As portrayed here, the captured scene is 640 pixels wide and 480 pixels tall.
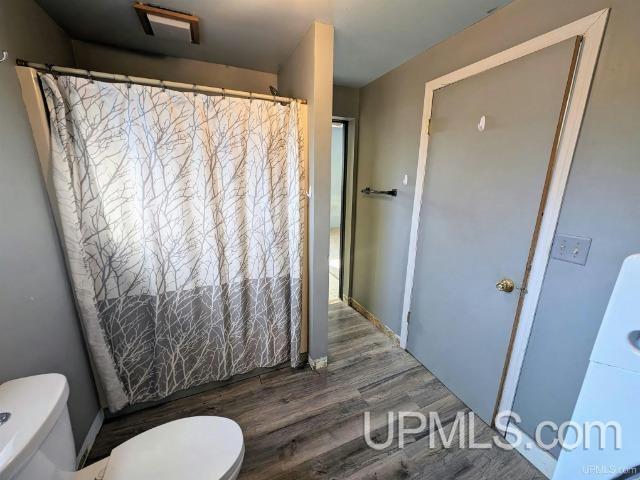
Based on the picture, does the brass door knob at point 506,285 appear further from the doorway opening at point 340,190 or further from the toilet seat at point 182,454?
the toilet seat at point 182,454

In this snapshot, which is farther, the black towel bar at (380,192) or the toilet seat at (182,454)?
the black towel bar at (380,192)

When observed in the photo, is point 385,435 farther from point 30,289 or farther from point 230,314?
point 30,289

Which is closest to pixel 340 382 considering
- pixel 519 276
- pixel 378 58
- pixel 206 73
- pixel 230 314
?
pixel 230 314

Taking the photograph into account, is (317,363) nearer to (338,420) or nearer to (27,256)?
(338,420)

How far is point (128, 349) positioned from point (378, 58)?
2469 millimetres

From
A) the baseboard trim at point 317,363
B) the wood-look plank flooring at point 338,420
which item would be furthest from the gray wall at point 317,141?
the wood-look plank flooring at point 338,420

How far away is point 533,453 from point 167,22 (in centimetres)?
294

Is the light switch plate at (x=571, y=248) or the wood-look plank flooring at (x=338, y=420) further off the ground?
the light switch plate at (x=571, y=248)

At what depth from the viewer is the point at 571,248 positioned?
1.06 m

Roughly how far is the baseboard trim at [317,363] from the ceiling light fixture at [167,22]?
225 centimetres

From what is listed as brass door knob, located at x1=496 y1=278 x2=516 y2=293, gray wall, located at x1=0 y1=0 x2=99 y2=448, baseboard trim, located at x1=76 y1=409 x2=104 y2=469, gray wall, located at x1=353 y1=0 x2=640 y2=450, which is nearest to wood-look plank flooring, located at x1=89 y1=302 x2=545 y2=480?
baseboard trim, located at x1=76 y1=409 x2=104 y2=469

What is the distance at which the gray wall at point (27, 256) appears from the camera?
919mm

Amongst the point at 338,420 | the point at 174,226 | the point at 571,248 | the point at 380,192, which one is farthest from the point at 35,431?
the point at 380,192

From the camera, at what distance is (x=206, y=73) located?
1903 mm
